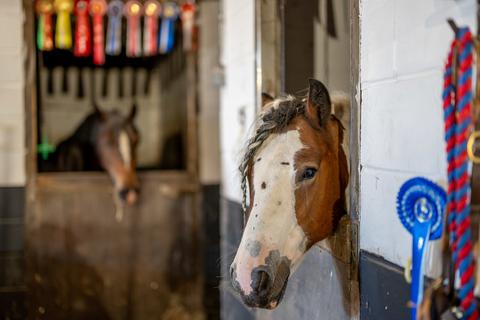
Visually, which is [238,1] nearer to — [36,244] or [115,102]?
[36,244]

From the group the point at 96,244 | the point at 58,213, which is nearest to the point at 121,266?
the point at 96,244

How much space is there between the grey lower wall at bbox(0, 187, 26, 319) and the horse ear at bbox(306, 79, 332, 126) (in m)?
2.54

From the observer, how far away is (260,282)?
1436 millimetres

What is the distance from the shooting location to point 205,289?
12.8 ft

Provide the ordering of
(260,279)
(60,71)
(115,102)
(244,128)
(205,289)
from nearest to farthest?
(260,279) < (244,128) < (205,289) < (60,71) < (115,102)

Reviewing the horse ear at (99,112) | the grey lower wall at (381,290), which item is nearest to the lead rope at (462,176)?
the grey lower wall at (381,290)

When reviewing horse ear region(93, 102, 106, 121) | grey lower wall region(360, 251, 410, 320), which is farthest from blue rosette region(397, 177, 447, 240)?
horse ear region(93, 102, 106, 121)

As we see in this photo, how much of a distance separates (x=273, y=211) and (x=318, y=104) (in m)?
0.34

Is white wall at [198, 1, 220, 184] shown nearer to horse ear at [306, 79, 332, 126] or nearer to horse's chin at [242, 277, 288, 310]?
horse ear at [306, 79, 332, 126]

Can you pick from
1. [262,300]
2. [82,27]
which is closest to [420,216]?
[262,300]

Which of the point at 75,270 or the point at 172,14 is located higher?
the point at 172,14

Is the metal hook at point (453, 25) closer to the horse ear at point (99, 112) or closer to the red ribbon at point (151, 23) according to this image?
the red ribbon at point (151, 23)

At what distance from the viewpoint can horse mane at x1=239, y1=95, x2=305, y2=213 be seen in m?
1.61

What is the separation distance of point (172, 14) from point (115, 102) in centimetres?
350
